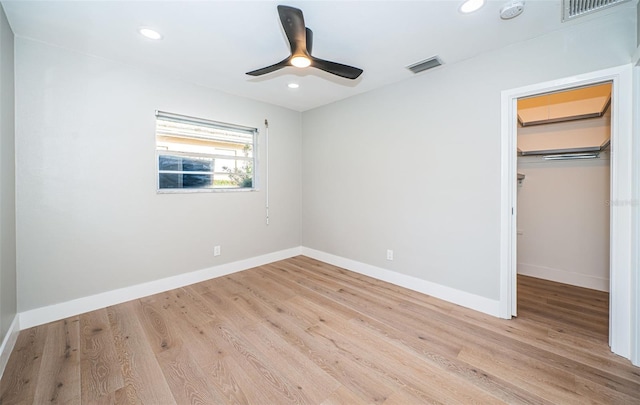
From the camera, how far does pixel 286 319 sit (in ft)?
8.03

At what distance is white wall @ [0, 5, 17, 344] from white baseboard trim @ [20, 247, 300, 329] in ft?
0.66

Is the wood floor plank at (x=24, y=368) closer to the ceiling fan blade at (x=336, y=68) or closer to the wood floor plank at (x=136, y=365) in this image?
the wood floor plank at (x=136, y=365)

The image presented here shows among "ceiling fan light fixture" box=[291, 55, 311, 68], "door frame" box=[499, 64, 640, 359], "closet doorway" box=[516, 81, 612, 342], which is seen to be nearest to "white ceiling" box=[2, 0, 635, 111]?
"ceiling fan light fixture" box=[291, 55, 311, 68]

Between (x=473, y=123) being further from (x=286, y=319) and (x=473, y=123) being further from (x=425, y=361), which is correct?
(x=286, y=319)

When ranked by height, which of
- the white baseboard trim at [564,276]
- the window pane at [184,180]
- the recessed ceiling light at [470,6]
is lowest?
the white baseboard trim at [564,276]

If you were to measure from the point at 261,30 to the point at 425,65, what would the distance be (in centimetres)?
169

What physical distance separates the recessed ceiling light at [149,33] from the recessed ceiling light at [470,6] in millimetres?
2403

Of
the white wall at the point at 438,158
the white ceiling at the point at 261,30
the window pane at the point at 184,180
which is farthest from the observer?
the window pane at the point at 184,180

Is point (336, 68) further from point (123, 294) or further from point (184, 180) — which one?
point (123, 294)

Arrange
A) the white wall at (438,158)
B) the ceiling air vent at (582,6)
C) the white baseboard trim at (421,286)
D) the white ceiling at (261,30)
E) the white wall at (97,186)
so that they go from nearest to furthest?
the ceiling air vent at (582,6)
the white ceiling at (261,30)
the white wall at (438,158)
the white wall at (97,186)
the white baseboard trim at (421,286)

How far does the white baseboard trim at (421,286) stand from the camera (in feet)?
8.39

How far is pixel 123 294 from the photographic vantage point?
2.79m

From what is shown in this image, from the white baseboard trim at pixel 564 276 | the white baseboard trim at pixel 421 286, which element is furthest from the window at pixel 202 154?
the white baseboard trim at pixel 564 276

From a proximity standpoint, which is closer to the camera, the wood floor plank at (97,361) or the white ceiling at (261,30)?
the wood floor plank at (97,361)
